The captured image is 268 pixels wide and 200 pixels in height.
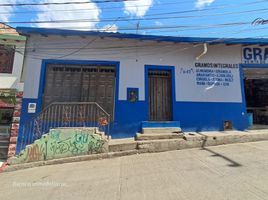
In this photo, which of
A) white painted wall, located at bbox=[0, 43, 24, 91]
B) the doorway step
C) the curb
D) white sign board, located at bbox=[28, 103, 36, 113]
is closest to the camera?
the curb

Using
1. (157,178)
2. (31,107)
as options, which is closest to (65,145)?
(31,107)

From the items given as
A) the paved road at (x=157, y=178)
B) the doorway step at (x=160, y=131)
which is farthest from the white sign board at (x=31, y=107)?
the doorway step at (x=160, y=131)

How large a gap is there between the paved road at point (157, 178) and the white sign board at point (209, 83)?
247cm

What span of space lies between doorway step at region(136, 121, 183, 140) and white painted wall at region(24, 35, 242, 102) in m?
1.15

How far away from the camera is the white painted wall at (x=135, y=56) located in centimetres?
850

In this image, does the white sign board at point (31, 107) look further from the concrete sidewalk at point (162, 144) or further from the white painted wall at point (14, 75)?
the white painted wall at point (14, 75)

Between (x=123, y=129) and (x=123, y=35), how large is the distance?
3852 mm

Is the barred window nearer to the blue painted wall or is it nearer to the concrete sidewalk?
the blue painted wall

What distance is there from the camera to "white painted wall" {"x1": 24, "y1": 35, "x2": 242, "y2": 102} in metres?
8.50

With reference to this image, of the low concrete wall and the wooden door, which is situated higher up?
the wooden door

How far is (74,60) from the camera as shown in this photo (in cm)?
855

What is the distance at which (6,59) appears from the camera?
34.8 ft

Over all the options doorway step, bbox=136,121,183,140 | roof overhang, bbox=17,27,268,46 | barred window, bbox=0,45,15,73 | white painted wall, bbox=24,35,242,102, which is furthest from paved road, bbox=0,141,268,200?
barred window, bbox=0,45,15,73

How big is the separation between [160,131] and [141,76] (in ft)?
7.90
